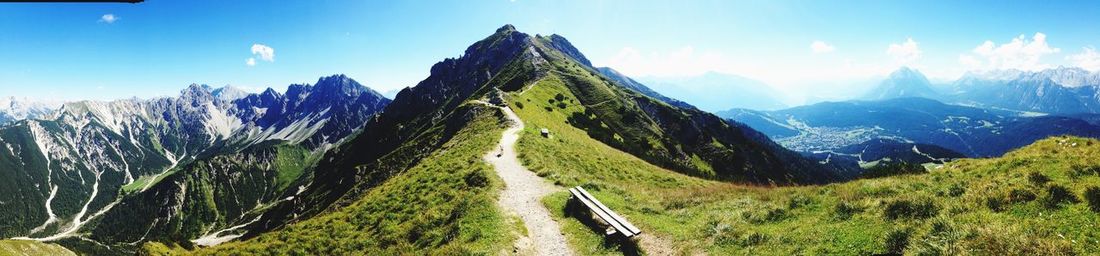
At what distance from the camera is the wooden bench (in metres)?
21.9

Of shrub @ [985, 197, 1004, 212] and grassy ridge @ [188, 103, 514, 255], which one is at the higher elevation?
shrub @ [985, 197, 1004, 212]

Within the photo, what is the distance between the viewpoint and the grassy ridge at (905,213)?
14125mm

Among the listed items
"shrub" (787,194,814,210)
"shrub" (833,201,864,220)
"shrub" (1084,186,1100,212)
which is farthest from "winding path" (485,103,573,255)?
"shrub" (1084,186,1100,212)

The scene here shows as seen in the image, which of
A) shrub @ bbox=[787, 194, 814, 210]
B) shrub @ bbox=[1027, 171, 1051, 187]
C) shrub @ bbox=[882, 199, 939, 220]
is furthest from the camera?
shrub @ bbox=[787, 194, 814, 210]

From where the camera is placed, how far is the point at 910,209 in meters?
17.7

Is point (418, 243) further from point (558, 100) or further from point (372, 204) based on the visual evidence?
point (558, 100)

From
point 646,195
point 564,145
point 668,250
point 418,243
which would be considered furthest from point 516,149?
point 668,250

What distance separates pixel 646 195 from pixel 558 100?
9747 cm

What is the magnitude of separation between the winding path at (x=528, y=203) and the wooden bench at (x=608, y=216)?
1.95 metres

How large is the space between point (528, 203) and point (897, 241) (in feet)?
59.6

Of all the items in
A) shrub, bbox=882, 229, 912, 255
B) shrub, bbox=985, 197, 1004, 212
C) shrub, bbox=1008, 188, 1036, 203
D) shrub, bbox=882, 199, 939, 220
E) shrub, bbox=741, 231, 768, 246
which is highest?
shrub, bbox=1008, 188, 1036, 203

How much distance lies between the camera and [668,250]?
20.3m

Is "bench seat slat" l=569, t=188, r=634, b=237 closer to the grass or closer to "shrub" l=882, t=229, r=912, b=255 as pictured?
"shrub" l=882, t=229, r=912, b=255

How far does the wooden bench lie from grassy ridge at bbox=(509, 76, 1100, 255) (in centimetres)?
91
